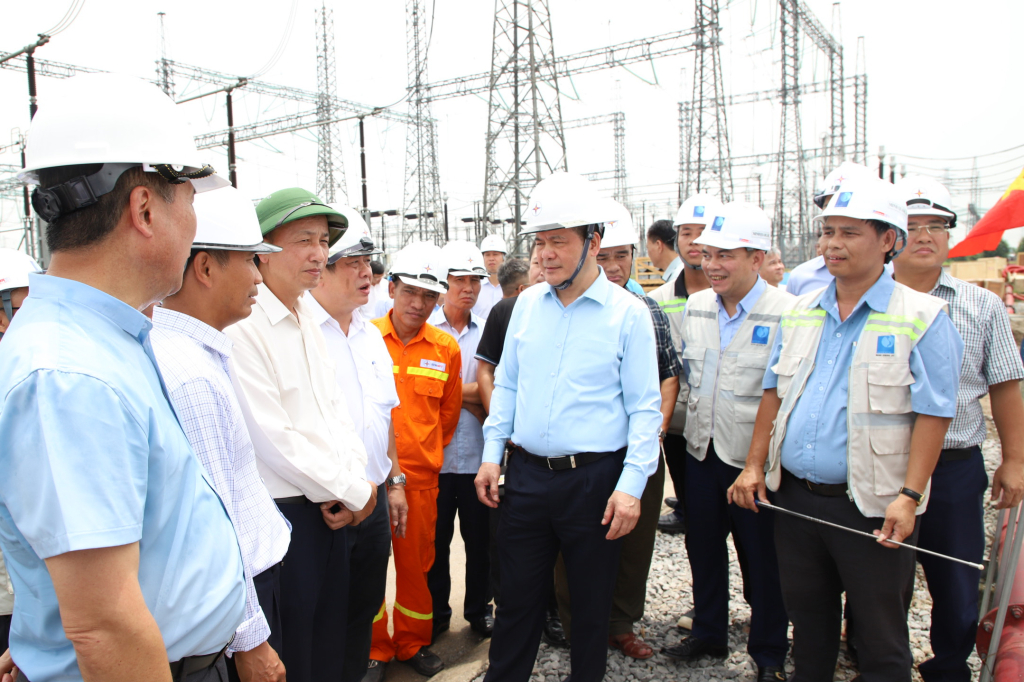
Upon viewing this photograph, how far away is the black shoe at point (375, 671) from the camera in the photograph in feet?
10.9

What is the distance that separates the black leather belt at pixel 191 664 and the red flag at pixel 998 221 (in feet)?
13.4

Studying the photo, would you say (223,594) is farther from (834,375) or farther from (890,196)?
(890,196)

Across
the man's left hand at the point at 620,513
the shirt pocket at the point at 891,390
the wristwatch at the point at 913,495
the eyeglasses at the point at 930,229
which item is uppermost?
the eyeglasses at the point at 930,229

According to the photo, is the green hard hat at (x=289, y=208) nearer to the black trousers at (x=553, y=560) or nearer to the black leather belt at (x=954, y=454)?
the black trousers at (x=553, y=560)

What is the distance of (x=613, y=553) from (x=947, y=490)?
5.26 feet

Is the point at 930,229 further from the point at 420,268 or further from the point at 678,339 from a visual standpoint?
the point at 420,268

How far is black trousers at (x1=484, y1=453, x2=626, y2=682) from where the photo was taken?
2.62m

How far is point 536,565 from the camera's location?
2688 millimetres

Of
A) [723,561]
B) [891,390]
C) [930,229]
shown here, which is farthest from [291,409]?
[930,229]

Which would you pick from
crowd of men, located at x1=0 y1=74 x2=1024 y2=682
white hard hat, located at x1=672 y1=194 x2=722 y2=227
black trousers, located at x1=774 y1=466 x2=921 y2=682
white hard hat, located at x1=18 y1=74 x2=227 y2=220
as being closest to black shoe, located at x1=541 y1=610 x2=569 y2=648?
crowd of men, located at x1=0 y1=74 x2=1024 y2=682

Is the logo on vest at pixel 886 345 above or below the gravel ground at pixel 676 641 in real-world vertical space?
above

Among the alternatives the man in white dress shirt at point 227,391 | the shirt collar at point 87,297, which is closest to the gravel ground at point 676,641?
the man in white dress shirt at point 227,391

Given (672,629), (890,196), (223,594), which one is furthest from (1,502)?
(672,629)

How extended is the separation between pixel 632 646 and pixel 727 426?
1289 mm
